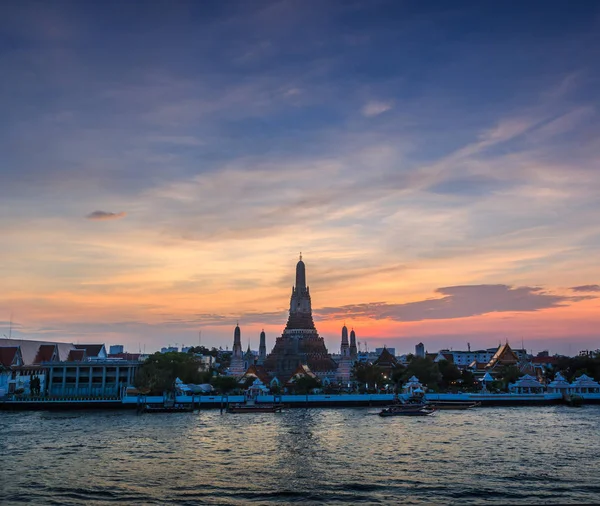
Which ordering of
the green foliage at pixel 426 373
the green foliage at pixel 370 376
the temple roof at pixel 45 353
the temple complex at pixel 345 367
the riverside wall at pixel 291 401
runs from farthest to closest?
the temple complex at pixel 345 367 < the temple roof at pixel 45 353 < the green foliage at pixel 370 376 < the green foliage at pixel 426 373 < the riverside wall at pixel 291 401

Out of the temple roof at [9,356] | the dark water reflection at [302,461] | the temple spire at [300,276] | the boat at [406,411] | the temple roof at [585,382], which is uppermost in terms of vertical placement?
the temple spire at [300,276]

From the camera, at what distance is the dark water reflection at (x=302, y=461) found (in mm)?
36031

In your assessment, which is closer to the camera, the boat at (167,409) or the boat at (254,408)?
the boat at (167,409)

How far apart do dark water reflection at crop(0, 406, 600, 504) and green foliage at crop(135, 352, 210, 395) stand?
24.3 metres

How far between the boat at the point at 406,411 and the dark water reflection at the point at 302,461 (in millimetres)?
5731

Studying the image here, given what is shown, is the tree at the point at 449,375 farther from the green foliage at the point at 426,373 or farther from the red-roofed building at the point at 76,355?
the red-roofed building at the point at 76,355

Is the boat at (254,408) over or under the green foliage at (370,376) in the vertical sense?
under

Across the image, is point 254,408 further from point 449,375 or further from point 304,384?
point 449,375

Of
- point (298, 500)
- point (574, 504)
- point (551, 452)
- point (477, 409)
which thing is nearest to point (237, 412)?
point (477, 409)

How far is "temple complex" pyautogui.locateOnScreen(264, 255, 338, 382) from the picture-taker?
474 feet

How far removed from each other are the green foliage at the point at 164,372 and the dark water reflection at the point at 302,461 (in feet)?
79.6

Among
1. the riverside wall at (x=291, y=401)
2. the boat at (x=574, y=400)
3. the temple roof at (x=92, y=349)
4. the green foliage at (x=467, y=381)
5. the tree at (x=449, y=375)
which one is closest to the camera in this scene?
the riverside wall at (x=291, y=401)

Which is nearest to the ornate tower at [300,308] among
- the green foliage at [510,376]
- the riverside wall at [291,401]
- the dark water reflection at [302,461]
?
the green foliage at [510,376]

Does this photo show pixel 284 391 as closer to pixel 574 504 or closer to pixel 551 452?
pixel 551 452
